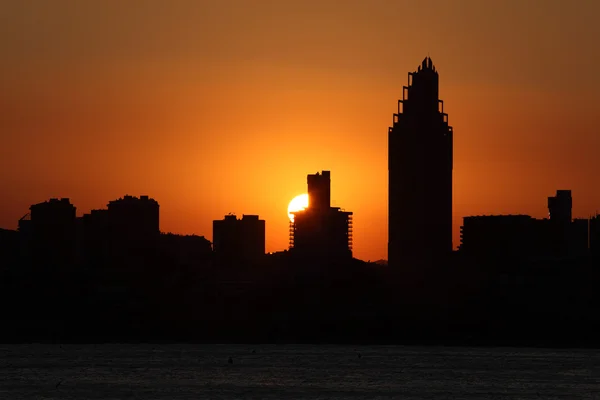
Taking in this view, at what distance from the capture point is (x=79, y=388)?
18975cm

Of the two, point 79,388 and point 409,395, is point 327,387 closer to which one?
point 409,395

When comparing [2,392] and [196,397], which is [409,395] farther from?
[2,392]

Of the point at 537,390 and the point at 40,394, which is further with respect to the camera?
the point at 537,390

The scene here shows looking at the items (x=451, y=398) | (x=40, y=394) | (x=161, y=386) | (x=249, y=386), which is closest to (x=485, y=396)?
(x=451, y=398)

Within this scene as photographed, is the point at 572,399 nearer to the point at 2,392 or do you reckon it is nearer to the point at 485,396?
the point at 485,396

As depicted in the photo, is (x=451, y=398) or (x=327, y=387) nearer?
(x=451, y=398)

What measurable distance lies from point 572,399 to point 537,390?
1504cm

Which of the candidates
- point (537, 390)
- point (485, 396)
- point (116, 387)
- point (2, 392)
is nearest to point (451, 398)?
point (485, 396)

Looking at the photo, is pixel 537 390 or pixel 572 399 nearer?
pixel 572 399

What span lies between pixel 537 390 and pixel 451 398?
19.0 metres

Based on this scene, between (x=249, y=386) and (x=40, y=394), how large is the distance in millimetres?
31795

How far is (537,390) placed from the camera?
633 ft

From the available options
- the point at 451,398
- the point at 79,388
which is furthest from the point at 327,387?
the point at 79,388

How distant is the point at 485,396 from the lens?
183 metres
